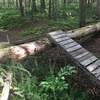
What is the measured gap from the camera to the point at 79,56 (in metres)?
6.23

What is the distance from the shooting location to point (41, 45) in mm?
6656

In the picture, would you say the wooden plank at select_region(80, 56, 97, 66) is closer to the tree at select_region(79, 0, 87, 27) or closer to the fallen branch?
the fallen branch

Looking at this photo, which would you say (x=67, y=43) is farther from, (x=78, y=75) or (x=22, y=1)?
(x=22, y=1)

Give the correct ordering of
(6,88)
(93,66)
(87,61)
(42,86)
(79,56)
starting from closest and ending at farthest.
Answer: (6,88) < (42,86) < (93,66) < (87,61) < (79,56)

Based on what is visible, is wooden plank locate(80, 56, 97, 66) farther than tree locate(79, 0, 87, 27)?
No

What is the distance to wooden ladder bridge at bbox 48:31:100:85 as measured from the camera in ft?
18.6

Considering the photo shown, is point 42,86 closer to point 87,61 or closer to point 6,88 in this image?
point 87,61

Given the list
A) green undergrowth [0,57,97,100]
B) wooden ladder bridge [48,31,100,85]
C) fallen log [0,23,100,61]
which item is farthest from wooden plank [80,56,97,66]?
fallen log [0,23,100,61]

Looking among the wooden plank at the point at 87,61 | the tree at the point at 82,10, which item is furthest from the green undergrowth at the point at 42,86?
the tree at the point at 82,10

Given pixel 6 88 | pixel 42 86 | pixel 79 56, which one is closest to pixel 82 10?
pixel 79 56

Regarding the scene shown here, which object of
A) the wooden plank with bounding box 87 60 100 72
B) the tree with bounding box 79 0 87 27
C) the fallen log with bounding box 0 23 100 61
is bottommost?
the wooden plank with bounding box 87 60 100 72

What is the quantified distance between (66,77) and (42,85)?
2.90ft

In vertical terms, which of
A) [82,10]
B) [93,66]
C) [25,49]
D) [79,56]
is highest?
[82,10]

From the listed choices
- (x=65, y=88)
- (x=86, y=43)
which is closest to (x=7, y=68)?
(x=65, y=88)
